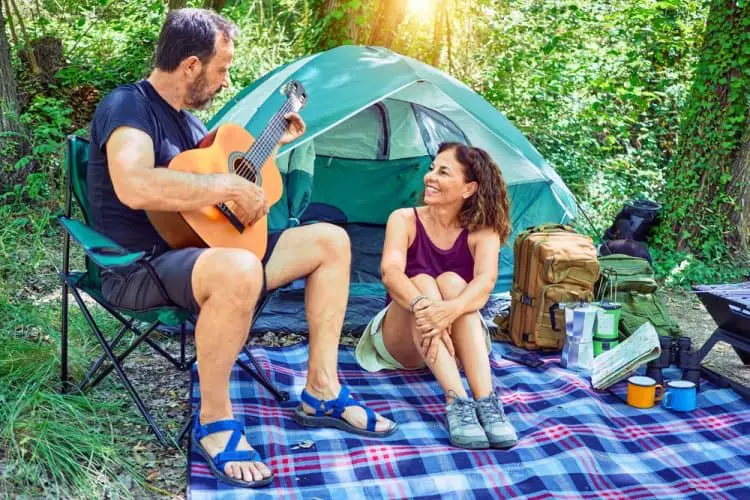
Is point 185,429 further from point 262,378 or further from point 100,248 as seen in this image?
point 100,248

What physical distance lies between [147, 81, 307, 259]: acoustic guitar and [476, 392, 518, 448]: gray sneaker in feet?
2.83

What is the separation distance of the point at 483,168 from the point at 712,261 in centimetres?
234

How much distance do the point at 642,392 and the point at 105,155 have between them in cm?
197

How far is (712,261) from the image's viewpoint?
4.82 m

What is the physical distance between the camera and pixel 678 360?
3369 millimetres

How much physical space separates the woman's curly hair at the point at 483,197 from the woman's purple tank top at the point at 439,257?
7 cm

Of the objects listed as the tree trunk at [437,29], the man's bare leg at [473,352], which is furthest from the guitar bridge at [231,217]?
the tree trunk at [437,29]

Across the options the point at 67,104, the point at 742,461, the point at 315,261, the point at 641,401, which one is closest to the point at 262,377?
the point at 315,261

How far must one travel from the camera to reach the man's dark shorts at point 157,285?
2.28 meters

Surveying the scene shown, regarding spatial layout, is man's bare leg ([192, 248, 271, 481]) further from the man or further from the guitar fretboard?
the guitar fretboard

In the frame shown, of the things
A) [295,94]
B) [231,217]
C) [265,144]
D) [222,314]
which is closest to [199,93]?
[265,144]

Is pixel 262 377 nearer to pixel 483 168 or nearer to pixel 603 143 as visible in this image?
pixel 483 168

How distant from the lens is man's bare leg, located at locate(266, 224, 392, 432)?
2553mm

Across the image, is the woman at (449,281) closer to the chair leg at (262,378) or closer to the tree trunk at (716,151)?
the chair leg at (262,378)
